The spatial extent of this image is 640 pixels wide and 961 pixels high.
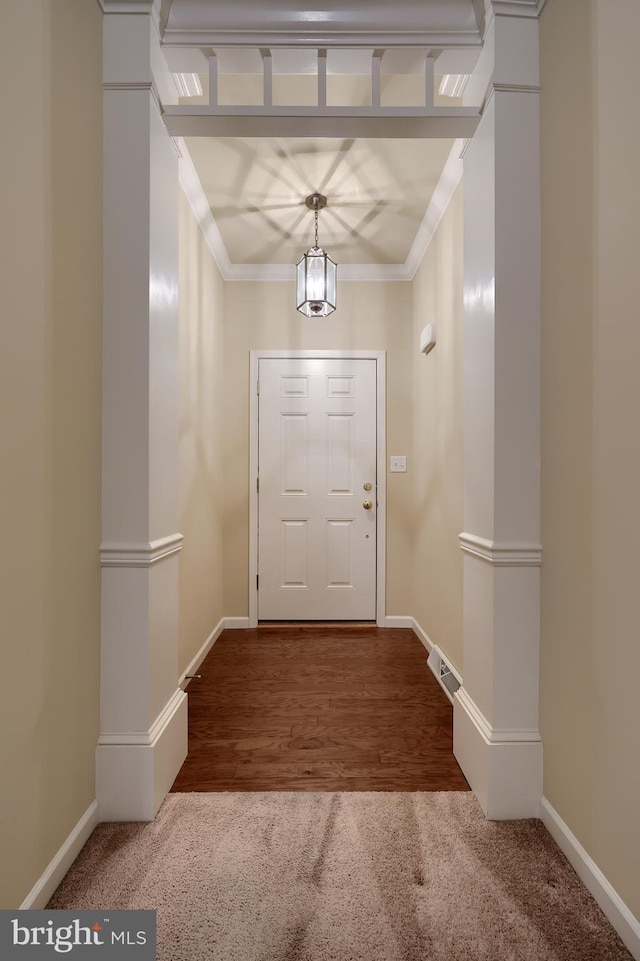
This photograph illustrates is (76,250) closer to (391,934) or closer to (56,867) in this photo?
(56,867)

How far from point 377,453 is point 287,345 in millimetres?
988

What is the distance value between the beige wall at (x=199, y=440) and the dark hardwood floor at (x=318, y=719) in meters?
0.34

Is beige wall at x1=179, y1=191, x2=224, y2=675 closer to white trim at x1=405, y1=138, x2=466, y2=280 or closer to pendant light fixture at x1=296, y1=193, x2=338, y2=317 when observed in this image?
pendant light fixture at x1=296, y1=193, x2=338, y2=317

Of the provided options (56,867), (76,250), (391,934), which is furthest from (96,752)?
(76,250)

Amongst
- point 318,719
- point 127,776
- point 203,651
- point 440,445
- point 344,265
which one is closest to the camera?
point 127,776

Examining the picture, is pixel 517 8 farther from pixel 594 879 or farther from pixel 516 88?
pixel 594 879

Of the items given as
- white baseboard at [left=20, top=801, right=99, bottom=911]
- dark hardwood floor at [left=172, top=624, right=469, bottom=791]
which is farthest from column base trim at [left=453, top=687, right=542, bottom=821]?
white baseboard at [left=20, top=801, right=99, bottom=911]

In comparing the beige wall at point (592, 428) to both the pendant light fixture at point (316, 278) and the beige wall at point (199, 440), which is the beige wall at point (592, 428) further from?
the beige wall at point (199, 440)

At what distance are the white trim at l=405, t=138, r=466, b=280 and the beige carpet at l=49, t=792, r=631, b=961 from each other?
2.32 m

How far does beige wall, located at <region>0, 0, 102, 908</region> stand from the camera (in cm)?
105

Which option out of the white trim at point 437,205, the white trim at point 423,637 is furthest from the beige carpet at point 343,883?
the white trim at point 437,205

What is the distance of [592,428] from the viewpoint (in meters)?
1.25

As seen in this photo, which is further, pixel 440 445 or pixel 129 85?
pixel 440 445

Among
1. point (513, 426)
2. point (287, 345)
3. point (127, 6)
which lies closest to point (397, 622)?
point (287, 345)
